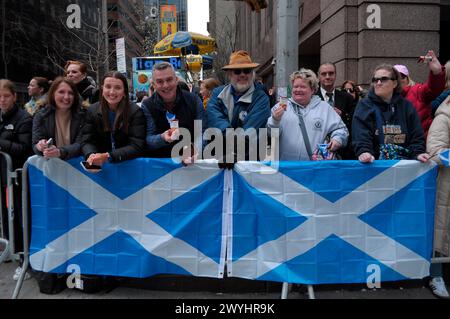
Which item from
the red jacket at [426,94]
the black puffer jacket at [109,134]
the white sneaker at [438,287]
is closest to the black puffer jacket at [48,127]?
the black puffer jacket at [109,134]

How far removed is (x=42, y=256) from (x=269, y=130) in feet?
7.81

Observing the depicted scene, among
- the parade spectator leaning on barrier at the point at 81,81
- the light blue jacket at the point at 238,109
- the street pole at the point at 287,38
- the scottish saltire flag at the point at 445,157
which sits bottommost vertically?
the scottish saltire flag at the point at 445,157

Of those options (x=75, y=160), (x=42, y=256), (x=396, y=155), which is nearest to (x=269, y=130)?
(x=396, y=155)

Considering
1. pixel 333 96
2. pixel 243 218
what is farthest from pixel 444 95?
pixel 243 218

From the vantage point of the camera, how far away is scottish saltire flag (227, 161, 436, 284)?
11.9 ft

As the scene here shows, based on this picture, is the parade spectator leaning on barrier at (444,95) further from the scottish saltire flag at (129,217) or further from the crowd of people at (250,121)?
the scottish saltire flag at (129,217)

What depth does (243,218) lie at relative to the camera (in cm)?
372

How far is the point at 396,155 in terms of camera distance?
3.94m

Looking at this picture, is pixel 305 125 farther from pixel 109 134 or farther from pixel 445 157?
pixel 109 134

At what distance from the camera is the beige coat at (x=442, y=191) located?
3.84 metres

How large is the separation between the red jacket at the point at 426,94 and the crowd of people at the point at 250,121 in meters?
0.01
